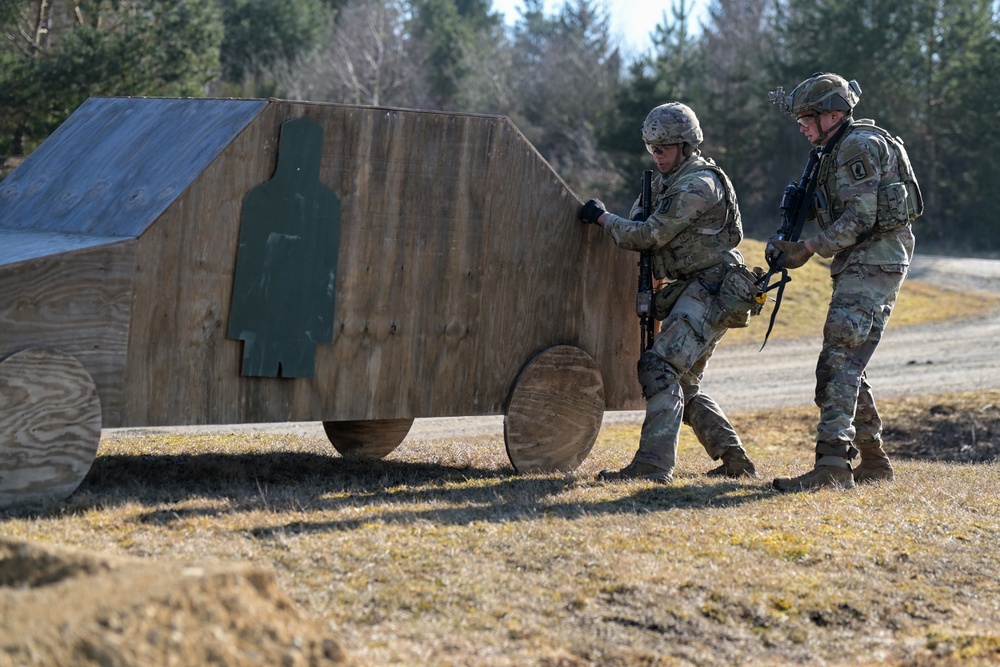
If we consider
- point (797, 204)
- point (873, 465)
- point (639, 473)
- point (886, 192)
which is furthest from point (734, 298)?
point (873, 465)

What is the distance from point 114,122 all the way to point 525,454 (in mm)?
2976

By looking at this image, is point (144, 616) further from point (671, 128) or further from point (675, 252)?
point (671, 128)

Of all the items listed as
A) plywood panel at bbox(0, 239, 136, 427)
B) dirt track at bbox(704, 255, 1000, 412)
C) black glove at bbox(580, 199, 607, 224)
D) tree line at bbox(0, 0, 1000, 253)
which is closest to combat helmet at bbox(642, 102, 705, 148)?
black glove at bbox(580, 199, 607, 224)

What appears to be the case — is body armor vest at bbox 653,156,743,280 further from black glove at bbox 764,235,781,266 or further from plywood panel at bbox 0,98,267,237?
plywood panel at bbox 0,98,267,237

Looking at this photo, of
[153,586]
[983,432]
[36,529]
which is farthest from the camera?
[983,432]

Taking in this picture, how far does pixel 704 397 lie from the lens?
7.54 metres

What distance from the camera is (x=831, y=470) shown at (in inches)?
268

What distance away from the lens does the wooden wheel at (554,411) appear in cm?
696

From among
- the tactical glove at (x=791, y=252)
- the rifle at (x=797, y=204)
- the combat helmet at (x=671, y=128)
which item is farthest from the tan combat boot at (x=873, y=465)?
the combat helmet at (x=671, y=128)

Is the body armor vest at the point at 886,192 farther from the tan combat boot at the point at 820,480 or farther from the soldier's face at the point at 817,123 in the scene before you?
the tan combat boot at the point at 820,480

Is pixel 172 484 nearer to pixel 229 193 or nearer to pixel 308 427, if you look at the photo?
pixel 229 193

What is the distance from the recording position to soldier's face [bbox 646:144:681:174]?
7.11 metres

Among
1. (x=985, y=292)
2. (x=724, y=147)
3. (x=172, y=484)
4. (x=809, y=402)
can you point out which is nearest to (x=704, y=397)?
(x=172, y=484)

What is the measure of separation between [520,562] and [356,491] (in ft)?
5.58
